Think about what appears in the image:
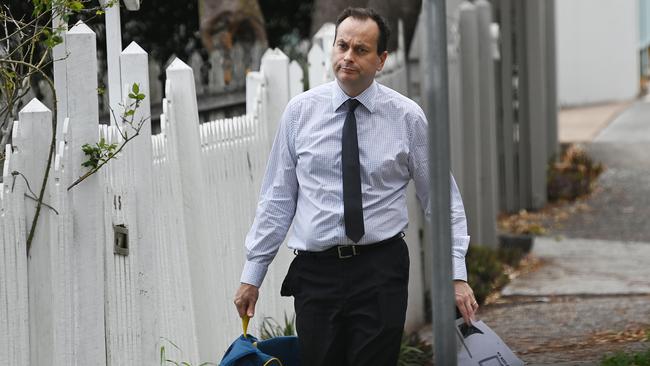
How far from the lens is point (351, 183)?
475 cm

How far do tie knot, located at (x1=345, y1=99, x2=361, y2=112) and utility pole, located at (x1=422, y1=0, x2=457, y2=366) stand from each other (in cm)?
116

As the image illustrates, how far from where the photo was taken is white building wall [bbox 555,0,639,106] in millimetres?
24312

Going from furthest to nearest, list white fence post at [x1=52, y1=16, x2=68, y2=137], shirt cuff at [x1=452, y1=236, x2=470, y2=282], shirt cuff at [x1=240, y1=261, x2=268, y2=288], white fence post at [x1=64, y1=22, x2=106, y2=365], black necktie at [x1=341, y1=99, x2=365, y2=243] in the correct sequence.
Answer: white fence post at [x1=52, y1=16, x2=68, y2=137] < white fence post at [x1=64, y1=22, x2=106, y2=365] < shirt cuff at [x1=240, y1=261, x2=268, y2=288] < shirt cuff at [x1=452, y1=236, x2=470, y2=282] < black necktie at [x1=341, y1=99, x2=365, y2=243]

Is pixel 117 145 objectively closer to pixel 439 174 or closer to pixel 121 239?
pixel 121 239

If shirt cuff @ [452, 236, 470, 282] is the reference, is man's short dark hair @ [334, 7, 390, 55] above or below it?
above

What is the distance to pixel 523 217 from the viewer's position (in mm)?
14180

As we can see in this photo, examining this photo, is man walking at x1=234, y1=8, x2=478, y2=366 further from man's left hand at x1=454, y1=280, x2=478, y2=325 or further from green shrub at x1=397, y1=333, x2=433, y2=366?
green shrub at x1=397, y1=333, x2=433, y2=366

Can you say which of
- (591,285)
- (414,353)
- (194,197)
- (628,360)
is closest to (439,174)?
(194,197)

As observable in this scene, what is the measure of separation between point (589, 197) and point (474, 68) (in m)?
4.04

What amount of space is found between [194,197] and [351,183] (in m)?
1.46

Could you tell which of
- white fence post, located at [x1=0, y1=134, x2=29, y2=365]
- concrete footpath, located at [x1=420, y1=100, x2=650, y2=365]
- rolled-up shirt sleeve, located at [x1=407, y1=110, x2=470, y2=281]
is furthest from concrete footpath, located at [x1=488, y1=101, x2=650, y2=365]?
white fence post, located at [x1=0, y1=134, x2=29, y2=365]

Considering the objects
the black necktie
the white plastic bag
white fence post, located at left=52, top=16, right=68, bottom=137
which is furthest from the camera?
white fence post, located at left=52, top=16, right=68, bottom=137

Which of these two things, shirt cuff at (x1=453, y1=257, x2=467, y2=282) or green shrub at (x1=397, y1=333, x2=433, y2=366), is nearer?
shirt cuff at (x1=453, y1=257, x2=467, y2=282)

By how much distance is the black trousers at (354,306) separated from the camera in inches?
187
